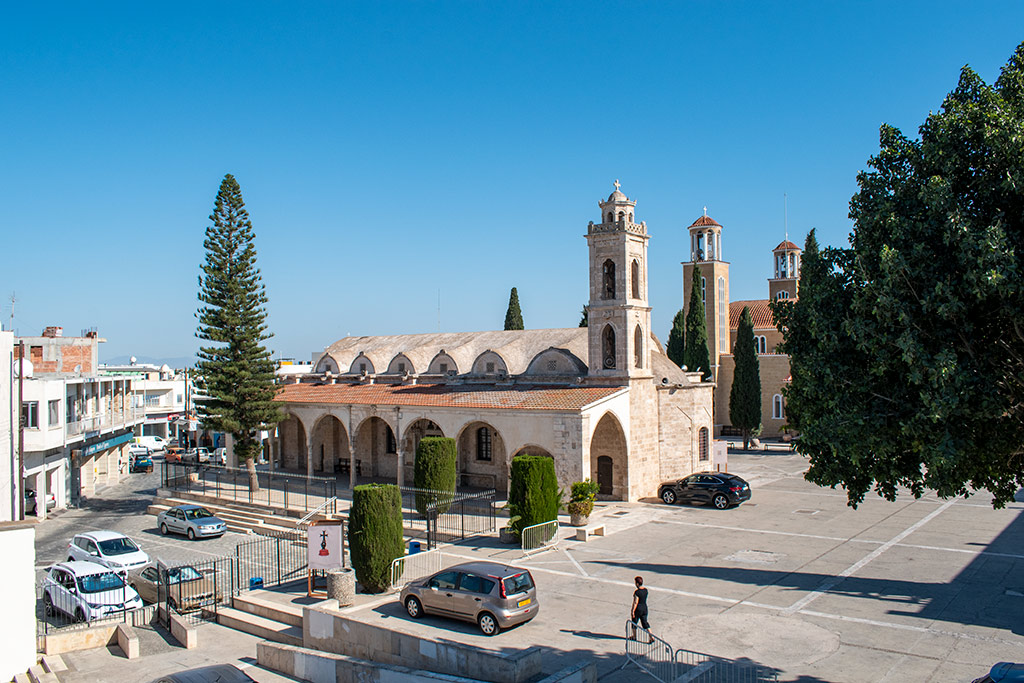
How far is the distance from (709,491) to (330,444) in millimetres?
19233

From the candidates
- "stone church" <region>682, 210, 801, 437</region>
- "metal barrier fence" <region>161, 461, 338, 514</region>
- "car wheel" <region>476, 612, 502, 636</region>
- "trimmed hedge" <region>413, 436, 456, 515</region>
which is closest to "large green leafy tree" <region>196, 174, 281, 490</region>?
"metal barrier fence" <region>161, 461, 338, 514</region>

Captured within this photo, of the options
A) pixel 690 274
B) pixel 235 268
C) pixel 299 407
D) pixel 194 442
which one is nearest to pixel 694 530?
pixel 299 407

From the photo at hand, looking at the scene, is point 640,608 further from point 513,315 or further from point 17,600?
point 513,315

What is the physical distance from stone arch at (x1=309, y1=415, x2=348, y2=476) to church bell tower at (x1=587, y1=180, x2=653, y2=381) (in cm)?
1457

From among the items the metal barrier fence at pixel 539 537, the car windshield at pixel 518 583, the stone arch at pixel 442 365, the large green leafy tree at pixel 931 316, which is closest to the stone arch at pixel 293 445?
the stone arch at pixel 442 365

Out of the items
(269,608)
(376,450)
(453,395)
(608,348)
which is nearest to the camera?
(269,608)

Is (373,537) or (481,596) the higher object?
(373,537)

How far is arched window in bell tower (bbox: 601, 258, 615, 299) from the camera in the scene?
28.8m

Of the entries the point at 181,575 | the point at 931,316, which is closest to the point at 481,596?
the point at 181,575

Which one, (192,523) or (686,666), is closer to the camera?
(686,666)

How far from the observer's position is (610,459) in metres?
28.3

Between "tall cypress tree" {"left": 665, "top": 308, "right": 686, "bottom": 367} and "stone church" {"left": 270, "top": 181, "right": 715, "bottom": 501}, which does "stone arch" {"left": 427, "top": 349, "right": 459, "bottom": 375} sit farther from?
"tall cypress tree" {"left": 665, "top": 308, "right": 686, "bottom": 367}

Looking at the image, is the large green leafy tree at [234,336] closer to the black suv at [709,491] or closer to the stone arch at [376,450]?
the stone arch at [376,450]

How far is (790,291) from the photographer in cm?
5688
